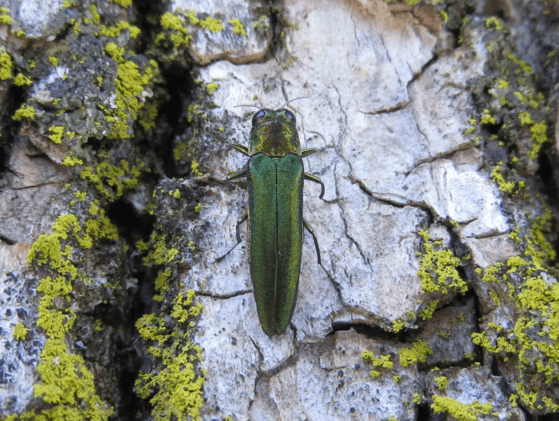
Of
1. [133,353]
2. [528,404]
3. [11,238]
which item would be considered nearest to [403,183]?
[528,404]

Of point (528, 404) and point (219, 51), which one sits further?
point (219, 51)

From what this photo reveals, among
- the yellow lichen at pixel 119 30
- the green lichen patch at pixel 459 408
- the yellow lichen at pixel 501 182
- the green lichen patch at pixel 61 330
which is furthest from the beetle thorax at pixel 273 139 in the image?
the green lichen patch at pixel 459 408

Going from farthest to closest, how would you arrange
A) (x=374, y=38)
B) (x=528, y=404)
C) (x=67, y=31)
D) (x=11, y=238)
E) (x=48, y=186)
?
(x=374, y=38) → (x=67, y=31) → (x=48, y=186) → (x=11, y=238) → (x=528, y=404)

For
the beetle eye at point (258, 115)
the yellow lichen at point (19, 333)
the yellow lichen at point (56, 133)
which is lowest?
the yellow lichen at point (19, 333)

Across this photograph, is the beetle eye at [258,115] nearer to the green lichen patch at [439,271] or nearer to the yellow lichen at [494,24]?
the green lichen patch at [439,271]

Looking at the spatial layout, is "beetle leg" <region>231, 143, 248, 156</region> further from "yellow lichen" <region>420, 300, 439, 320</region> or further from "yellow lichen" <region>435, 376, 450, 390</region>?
"yellow lichen" <region>435, 376, 450, 390</region>

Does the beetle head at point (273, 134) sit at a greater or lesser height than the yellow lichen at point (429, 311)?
greater

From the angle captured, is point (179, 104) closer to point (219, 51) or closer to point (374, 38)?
point (219, 51)
